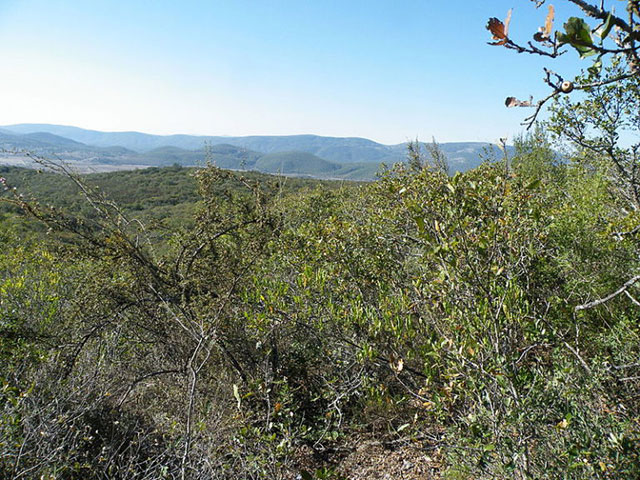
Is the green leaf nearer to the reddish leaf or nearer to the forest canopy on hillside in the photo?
the reddish leaf

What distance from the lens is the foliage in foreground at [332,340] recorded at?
91.0 inches

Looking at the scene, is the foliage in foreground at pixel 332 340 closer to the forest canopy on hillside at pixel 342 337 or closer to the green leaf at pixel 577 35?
the forest canopy on hillside at pixel 342 337

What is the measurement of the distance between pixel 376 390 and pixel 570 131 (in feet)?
16.0

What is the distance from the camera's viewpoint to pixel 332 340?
364cm

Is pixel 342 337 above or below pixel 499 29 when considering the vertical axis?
below

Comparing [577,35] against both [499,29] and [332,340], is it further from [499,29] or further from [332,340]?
[332,340]

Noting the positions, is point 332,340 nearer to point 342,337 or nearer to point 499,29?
point 342,337

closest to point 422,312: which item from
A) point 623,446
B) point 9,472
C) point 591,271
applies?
point 623,446

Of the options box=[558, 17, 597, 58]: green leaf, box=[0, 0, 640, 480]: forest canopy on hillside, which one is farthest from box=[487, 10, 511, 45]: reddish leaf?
box=[0, 0, 640, 480]: forest canopy on hillside

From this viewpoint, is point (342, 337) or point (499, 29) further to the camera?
point (342, 337)

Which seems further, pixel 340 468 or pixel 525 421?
pixel 340 468

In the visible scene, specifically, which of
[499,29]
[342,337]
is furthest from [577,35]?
[342,337]

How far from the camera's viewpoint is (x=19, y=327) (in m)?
4.51

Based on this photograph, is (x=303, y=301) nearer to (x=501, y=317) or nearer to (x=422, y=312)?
(x=422, y=312)
